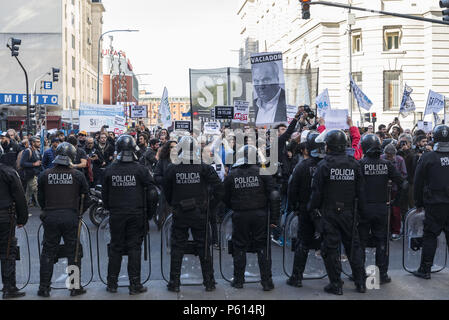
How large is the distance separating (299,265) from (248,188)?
1.23 meters

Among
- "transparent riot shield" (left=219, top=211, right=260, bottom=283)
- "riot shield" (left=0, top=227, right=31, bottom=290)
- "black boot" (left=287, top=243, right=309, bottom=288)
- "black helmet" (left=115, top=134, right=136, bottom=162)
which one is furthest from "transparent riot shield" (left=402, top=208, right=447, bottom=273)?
"riot shield" (left=0, top=227, right=31, bottom=290)

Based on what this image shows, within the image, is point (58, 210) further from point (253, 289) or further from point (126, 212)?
point (253, 289)

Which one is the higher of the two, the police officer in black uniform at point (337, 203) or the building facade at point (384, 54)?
the building facade at point (384, 54)

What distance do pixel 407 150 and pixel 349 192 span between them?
201 inches

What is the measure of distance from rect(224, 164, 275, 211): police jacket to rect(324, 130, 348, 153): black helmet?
0.88 metres

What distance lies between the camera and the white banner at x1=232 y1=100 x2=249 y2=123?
1609 centimetres

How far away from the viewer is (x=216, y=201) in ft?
23.6

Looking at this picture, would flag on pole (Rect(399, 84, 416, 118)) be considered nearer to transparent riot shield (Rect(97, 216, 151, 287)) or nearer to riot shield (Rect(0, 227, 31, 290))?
transparent riot shield (Rect(97, 216, 151, 287))

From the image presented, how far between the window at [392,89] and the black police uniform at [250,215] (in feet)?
95.0

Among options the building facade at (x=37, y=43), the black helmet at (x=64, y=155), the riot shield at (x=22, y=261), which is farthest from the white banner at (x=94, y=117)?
the building facade at (x=37, y=43)

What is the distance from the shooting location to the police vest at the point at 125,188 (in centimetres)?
677

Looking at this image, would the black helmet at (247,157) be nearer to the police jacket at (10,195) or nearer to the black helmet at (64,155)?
the black helmet at (64,155)

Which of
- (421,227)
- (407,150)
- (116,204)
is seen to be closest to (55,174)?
(116,204)
